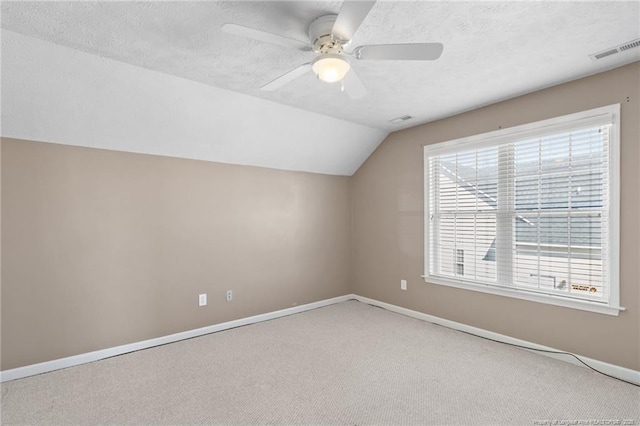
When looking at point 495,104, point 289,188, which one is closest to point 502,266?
point 495,104

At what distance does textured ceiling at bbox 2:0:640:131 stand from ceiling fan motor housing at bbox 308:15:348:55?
4cm

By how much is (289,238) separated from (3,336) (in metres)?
2.75

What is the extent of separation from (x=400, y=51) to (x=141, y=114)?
2.22m

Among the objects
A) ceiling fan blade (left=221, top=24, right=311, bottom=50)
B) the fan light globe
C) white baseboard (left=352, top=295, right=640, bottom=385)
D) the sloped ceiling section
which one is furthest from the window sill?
ceiling fan blade (left=221, top=24, right=311, bottom=50)

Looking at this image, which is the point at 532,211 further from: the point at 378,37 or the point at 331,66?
the point at 331,66

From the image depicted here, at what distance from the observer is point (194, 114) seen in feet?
9.90

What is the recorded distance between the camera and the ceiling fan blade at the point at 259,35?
1518 mm

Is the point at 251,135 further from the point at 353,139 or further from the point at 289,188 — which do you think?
the point at 353,139

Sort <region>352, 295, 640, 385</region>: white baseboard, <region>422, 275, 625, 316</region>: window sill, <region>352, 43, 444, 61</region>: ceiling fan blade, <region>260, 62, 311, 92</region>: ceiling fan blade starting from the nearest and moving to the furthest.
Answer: <region>352, 43, 444, 61</region>: ceiling fan blade < <region>260, 62, 311, 92</region>: ceiling fan blade < <region>352, 295, 640, 385</region>: white baseboard < <region>422, 275, 625, 316</region>: window sill

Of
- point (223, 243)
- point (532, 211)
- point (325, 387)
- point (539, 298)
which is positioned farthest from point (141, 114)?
point (539, 298)

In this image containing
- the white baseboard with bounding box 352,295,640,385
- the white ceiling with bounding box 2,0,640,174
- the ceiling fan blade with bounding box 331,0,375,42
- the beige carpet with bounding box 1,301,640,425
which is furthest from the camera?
the white baseboard with bounding box 352,295,640,385

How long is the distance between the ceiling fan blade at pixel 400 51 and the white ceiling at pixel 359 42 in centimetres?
24

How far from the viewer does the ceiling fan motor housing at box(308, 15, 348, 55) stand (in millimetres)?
1806

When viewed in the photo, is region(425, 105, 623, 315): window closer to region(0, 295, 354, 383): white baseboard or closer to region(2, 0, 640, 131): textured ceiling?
region(2, 0, 640, 131): textured ceiling
